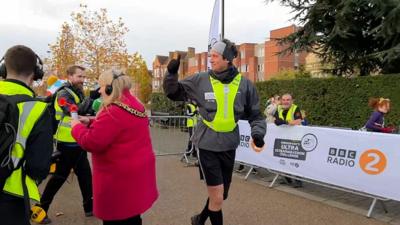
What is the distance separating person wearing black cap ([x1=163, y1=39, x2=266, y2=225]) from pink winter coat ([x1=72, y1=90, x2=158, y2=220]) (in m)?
0.98

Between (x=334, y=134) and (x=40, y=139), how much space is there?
4.71 meters

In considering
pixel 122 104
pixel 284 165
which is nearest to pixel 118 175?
pixel 122 104

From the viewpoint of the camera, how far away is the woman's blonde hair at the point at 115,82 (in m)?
3.19

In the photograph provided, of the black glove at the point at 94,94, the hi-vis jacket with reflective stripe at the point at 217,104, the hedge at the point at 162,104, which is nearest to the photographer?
the hi-vis jacket with reflective stripe at the point at 217,104

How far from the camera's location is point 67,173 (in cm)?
518

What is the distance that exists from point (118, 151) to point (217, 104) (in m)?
1.36

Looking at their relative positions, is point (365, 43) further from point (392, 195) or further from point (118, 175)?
point (118, 175)

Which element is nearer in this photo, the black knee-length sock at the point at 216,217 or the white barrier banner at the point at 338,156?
the black knee-length sock at the point at 216,217

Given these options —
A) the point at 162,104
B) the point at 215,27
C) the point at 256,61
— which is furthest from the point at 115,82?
the point at 256,61

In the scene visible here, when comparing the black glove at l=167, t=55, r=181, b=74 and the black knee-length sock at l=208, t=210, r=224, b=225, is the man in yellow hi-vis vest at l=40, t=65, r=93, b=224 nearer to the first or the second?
the black glove at l=167, t=55, r=181, b=74

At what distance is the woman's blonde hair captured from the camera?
10.5ft

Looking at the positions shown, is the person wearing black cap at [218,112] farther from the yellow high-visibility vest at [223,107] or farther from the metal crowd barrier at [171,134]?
the metal crowd barrier at [171,134]

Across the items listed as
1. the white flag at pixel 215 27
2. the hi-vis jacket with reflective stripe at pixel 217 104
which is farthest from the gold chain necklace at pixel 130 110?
the white flag at pixel 215 27

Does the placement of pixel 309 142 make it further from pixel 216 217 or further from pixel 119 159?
pixel 119 159
